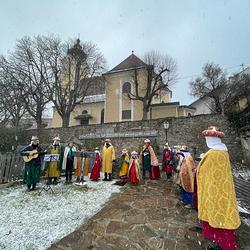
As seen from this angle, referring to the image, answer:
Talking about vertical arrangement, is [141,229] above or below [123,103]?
below

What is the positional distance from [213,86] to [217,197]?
2264 centimetres

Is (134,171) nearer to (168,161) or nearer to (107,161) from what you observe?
(107,161)

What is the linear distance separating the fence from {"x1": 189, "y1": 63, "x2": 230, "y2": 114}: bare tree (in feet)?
63.4

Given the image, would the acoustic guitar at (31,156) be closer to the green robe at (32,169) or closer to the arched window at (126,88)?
the green robe at (32,169)

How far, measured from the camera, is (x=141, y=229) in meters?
4.34

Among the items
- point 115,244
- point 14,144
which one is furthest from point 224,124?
point 14,144

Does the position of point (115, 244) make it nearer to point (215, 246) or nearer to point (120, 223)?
point (120, 223)

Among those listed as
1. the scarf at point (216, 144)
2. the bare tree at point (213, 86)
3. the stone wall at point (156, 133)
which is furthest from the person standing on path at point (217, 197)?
the bare tree at point (213, 86)

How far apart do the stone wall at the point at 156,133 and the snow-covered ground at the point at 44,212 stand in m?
9.78

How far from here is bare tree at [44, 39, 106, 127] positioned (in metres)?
23.6

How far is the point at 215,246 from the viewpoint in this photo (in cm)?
347

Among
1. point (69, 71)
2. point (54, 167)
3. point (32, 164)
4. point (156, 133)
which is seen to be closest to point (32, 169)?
point (32, 164)

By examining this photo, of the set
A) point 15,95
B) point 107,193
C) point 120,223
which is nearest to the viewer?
point 120,223

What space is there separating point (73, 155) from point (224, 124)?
1190 cm
